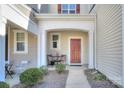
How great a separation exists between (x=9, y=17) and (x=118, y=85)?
4635 mm

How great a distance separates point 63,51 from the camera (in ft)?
56.8

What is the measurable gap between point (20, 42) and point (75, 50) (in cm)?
459

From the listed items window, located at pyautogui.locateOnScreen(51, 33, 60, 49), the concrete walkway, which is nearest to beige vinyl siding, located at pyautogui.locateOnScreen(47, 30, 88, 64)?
window, located at pyautogui.locateOnScreen(51, 33, 60, 49)

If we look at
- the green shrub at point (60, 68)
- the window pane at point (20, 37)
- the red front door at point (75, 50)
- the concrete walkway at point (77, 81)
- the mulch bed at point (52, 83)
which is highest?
the window pane at point (20, 37)

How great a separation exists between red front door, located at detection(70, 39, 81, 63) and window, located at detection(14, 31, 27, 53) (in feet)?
13.1

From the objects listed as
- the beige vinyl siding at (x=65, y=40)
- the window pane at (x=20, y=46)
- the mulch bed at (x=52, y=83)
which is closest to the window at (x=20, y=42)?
the window pane at (x=20, y=46)

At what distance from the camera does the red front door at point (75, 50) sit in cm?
1746

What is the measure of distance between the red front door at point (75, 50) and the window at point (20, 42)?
13.1 feet

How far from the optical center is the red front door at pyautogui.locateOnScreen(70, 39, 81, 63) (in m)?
17.5

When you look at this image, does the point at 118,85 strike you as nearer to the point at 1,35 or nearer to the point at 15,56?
the point at 1,35

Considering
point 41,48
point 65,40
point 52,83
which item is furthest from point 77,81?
point 65,40

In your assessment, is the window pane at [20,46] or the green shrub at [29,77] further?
the window pane at [20,46]

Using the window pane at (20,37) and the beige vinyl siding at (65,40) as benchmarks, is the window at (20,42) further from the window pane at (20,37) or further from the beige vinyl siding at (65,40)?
the beige vinyl siding at (65,40)

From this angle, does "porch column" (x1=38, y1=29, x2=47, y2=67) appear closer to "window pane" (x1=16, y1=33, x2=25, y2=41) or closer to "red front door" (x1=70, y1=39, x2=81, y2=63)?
"window pane" (x1=16, y1=33, x2=25, y2=41)
